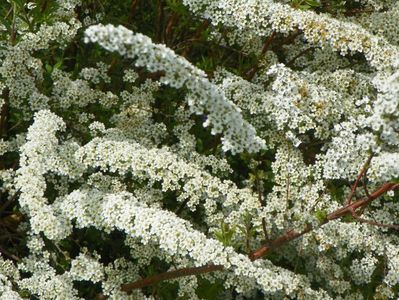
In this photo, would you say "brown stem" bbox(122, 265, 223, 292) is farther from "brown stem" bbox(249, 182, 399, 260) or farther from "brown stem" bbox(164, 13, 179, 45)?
"brown stem" bbox(164, 13, 179, 45)

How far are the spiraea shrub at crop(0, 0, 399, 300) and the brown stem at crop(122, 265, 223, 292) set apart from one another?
1cm

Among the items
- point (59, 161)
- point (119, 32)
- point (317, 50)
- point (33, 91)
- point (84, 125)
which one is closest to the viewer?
point (119, 32)

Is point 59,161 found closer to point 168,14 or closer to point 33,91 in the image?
point 33,91

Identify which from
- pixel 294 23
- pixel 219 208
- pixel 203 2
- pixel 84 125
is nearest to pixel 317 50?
pixel 294 23

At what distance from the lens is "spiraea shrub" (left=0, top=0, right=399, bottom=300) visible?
14.9ft

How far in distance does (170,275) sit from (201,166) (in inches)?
40.8

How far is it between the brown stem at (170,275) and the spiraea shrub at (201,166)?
0.01 meters

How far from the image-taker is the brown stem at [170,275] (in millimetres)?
4574

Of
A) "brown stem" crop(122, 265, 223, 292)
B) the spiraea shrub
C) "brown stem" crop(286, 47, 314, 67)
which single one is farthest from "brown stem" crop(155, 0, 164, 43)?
"brown stem" crop(122, 265, 223, 292)

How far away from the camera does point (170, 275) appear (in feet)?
15.6

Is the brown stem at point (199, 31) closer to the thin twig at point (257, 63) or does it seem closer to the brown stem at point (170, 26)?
the brown stem at point (170, 26)

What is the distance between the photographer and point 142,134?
5691 mm

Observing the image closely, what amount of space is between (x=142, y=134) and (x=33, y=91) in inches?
38.1

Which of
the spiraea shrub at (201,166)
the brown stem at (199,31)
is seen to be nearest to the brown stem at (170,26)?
the spiraea shrub at (201,166)
